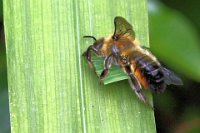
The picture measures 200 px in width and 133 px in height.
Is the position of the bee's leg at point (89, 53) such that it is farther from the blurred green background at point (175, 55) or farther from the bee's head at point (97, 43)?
the blurred green background at point (175, 55)

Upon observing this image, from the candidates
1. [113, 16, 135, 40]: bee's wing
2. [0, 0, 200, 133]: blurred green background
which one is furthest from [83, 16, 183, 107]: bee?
[0, 0, 200, 133]: blurred green background

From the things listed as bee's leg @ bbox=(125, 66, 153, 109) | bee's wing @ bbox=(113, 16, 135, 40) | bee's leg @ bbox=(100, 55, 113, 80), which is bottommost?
bee's leg @ bbox=(125, 66, 153, 109)

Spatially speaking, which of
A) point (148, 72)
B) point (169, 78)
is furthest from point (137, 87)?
point (169, 78)

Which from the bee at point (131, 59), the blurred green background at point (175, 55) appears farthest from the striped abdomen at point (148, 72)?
the blurred green background at point (175, 55)

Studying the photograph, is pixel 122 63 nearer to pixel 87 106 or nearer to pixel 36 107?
pixel 87 106

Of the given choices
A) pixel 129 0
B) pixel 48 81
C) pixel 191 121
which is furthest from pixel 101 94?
pixel 191 121

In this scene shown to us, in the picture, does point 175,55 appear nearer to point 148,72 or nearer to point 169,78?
point 169,78

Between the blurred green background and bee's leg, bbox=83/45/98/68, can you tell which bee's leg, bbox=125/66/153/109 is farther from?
the blurred green background
